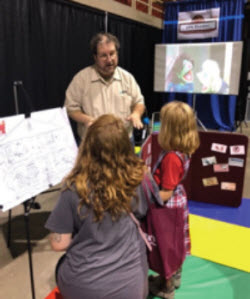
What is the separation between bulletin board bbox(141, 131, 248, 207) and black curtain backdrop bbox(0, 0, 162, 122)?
1668 mm

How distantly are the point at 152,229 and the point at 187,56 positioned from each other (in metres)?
4.48

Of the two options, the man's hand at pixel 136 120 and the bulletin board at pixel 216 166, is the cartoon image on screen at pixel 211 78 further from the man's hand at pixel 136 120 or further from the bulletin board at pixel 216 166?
the man's hand at pixel 136 120

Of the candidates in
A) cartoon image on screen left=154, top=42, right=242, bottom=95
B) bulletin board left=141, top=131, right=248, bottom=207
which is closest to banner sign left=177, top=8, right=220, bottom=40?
cartoon image on screen left=154, top=42, right=242, bottom=95

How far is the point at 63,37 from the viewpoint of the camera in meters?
3.90

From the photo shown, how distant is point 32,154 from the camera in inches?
57.6

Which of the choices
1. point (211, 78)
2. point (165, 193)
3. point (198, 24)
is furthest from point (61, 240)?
point (198, 24)

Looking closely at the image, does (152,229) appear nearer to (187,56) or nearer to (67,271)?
(67,271)

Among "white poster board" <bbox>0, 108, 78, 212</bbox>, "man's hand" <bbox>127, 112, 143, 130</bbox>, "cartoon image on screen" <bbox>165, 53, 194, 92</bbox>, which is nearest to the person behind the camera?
"white poster board" <bbox>0, 108, 78, 212</bbox>

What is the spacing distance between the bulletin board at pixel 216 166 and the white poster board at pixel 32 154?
964 millimetres

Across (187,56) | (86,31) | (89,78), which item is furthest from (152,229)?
(187,56)

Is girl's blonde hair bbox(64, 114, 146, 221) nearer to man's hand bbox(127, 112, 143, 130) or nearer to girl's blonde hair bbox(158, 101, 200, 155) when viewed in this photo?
girl's blonde hair bbox(158, 101, 200, 155)

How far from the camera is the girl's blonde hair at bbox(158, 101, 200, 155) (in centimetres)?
141

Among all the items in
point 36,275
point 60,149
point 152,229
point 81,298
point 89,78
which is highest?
point 89,78

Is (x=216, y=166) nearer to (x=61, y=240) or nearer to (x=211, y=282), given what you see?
(x=211, y=282)
